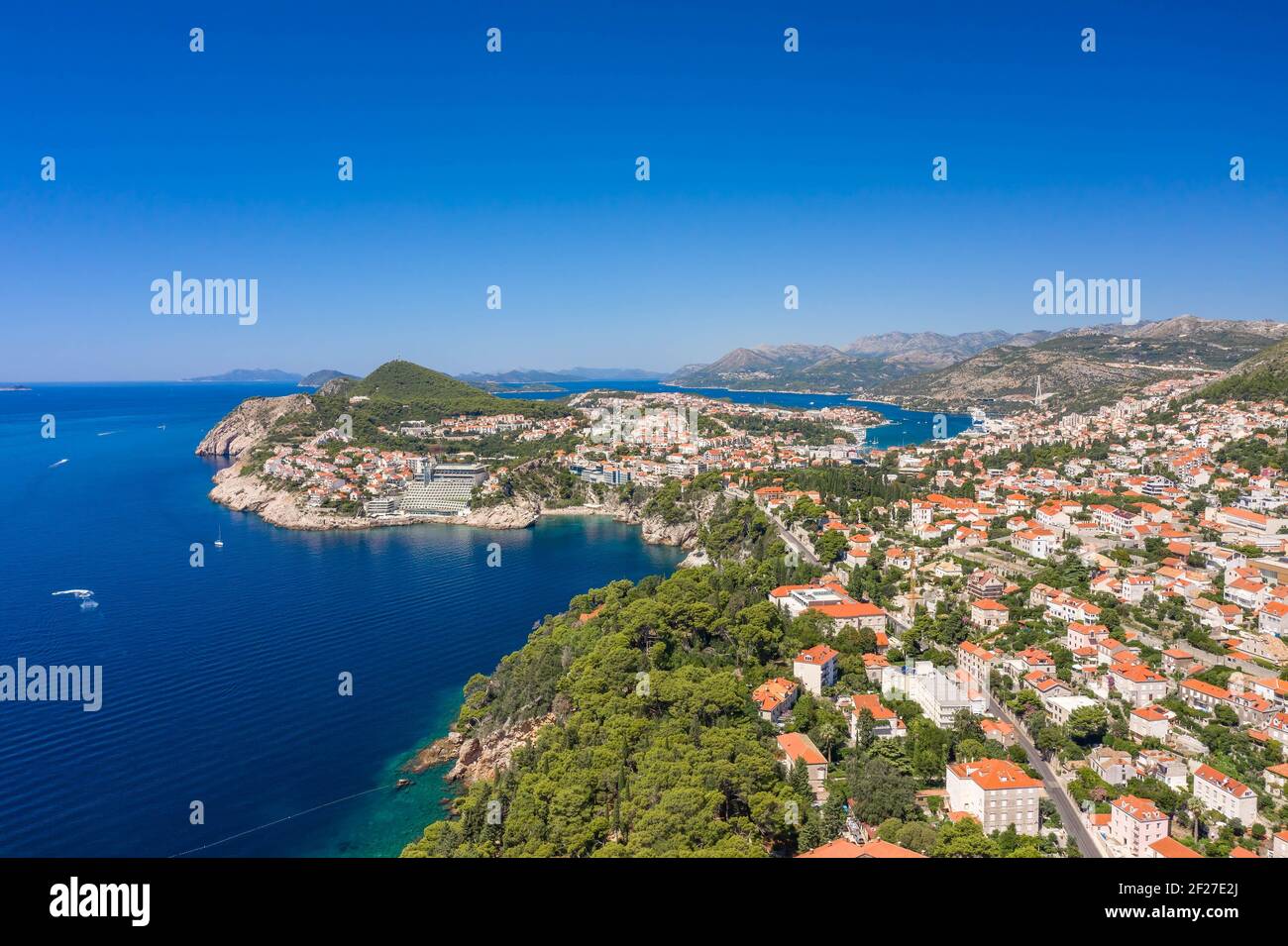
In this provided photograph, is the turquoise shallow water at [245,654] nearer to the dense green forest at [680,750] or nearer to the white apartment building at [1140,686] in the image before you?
the dense green forest at [680,750]

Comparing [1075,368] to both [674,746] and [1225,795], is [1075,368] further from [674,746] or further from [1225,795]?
[674,746]

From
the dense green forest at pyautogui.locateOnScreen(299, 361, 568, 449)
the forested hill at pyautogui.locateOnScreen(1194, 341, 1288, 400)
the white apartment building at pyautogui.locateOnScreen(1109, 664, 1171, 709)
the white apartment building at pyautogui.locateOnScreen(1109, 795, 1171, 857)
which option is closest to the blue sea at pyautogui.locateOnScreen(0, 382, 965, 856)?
the white apartment building at pyautogui.locateOnScreen(1109, 795, 1171, 857)

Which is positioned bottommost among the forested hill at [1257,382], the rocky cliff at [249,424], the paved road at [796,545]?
the paved road at [796,545]

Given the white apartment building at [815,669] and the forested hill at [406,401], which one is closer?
the white apartment building at [815,669]

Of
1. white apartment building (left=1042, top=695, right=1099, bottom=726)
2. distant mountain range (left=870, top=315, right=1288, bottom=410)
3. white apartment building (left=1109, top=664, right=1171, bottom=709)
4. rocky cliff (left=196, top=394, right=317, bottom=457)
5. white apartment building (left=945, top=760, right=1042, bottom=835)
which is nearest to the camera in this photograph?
white apartment building (left=945, top=760, right=1042, bottom=835)

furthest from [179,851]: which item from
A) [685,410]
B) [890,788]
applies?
[685,410]

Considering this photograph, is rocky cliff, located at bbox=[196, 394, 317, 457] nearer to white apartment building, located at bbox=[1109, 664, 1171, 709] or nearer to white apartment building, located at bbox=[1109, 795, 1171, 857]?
white apartment building, located at bbox=[1109, 664, 1171, 709]

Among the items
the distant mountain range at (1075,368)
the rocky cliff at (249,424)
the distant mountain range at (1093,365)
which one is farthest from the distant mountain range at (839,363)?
the rocky cliff at (249,424)
